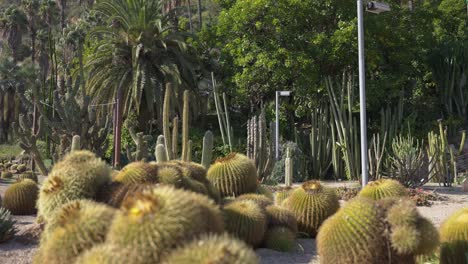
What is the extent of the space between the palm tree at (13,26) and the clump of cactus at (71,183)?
1713 inches

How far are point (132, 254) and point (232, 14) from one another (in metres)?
20.2

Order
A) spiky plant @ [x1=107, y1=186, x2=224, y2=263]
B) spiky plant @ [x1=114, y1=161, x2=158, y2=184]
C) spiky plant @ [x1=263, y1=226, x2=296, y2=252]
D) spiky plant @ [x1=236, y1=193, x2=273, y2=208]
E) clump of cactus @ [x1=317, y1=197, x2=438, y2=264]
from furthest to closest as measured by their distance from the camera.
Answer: spiky plant @ [x1=236, y1=193, x2=273, y2=208]
spiky plant @ [x1=263, y1=226, x2=296, y2=252]
spiky plant @ [x1=114, y1=161, x2=158, y2=184]
clump of cactus @ [x1=317, y1=197, x2=438, y2=264]
spiky plant @ [x1=107, y1=186, x2=224, y2=263]

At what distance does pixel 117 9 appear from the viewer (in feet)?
77.8

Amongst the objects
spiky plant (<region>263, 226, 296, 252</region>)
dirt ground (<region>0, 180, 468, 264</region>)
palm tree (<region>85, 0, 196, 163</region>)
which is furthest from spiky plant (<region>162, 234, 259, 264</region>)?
palm tree (<region>85, 0, 196, 163</region>)

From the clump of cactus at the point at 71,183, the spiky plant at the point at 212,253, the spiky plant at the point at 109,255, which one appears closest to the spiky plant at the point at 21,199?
the clump of cactus at the point at 71,183

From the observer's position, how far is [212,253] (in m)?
2.74

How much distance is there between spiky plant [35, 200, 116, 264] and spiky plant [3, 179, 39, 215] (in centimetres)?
681

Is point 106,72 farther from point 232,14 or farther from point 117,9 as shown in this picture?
point 232,14

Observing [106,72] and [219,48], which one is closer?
[106,72]

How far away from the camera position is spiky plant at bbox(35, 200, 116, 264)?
3.44 meters

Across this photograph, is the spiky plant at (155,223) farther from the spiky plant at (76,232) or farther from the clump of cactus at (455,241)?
the clump of cactus at (455,241)

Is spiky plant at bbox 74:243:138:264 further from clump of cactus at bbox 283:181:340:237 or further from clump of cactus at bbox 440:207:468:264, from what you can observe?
clump of cactus at bbox 283:181:340:237

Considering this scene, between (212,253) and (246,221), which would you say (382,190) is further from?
(212,253)

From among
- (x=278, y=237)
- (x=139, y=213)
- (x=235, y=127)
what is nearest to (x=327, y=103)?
(x=235, y=127)
